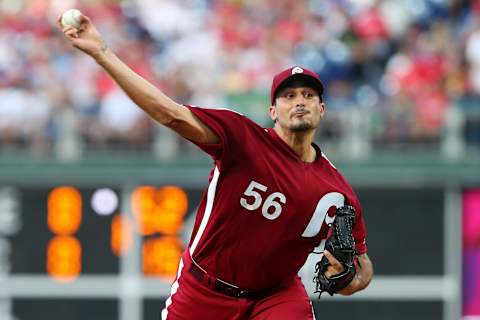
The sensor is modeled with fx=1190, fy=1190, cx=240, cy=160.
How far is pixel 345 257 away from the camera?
6.28 m

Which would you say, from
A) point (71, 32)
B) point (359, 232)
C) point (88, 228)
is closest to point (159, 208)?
point (88, 228)

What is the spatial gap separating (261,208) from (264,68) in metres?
6.58

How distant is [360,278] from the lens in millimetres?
6609

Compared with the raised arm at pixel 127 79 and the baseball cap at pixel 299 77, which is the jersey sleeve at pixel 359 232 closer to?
the baseball cap at pixel 299 77

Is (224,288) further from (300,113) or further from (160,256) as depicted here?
(160,256)

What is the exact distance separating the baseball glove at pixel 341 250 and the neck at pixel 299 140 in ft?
1.21

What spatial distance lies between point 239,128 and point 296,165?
454mm

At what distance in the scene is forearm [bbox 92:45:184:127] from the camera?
5.41m

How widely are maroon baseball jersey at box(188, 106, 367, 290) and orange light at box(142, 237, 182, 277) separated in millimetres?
6001

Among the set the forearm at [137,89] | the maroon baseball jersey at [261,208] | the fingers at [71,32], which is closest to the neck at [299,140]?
the maroon baseball jersey at [261,208]

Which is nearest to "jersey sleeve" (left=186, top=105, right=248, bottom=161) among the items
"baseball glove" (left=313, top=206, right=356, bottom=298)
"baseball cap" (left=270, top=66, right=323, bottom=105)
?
"baseball cap" (left=270, top=66, right=323, bottom=105)

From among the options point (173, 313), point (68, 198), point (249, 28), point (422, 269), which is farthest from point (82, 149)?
point (173, 313)

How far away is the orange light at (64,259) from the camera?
41.8 feet

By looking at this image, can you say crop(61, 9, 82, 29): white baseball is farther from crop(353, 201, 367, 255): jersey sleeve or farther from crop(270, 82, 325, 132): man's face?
crop(353, 201, 367, 255): jersey sleeve
